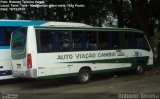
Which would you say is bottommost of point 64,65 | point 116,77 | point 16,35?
point 116,77

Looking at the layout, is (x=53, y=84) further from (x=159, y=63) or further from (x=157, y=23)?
(x=157, y=23)

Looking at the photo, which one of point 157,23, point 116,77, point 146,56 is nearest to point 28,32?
point 116,77

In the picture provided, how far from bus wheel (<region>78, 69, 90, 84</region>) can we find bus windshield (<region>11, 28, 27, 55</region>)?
289cm

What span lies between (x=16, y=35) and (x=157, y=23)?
1421cm

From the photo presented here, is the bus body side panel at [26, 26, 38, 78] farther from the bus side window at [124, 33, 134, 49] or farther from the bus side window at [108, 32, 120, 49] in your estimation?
the bus side window at [124, 33, 134, 49]

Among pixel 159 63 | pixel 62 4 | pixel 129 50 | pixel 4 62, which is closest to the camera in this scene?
pixel 4 62

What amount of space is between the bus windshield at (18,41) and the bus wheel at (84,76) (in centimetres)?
289

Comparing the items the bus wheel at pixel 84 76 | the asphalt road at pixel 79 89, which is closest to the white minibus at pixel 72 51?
the bus wheel at pixel 84 76

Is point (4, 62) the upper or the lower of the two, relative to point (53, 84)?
upper

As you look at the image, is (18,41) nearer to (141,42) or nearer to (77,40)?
(77,40)

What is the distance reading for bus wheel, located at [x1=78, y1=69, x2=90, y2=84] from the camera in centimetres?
1694

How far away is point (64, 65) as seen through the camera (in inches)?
633

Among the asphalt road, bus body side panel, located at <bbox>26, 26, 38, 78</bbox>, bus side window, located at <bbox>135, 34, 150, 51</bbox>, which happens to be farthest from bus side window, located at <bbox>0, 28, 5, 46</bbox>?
bus side window, located at <bbox>135, 34, 150, 51</bbox>

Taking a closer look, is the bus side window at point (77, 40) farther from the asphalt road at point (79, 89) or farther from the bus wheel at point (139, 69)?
the bus wheel at point (139, 69)
